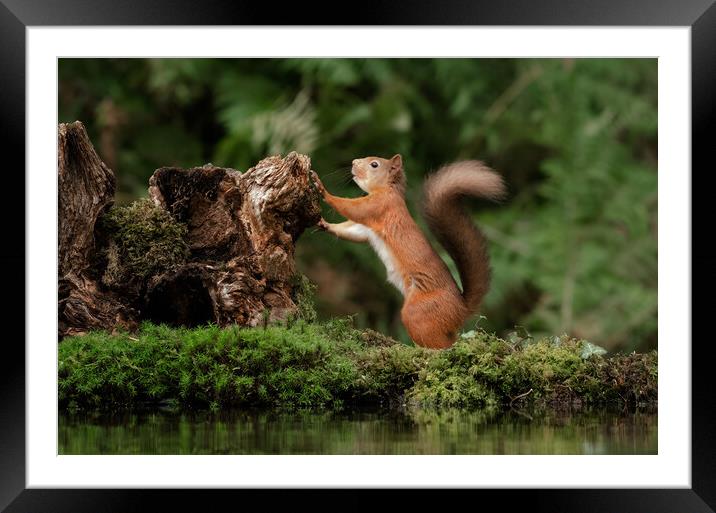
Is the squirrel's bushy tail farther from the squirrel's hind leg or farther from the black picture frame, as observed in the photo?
the black picture frame

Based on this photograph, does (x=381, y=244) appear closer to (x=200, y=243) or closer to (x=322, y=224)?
(x=322, y=224)

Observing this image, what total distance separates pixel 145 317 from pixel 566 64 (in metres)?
4.86

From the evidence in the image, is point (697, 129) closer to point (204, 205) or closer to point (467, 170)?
point (467, 170)

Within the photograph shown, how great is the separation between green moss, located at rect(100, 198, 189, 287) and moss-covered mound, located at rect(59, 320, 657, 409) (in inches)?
10.3

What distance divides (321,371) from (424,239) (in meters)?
1.02

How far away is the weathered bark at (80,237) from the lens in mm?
3465

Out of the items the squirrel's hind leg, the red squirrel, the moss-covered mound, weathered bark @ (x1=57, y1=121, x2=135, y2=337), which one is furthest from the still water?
the red squirrel

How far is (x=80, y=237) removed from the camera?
11.6 feet

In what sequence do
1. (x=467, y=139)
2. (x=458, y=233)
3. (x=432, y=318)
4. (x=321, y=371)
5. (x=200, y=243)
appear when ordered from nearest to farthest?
(x=321, y=371) < (x=200, y=243) < (x=432, y=318) < (x=458, y=233) < (x=467, y=139)

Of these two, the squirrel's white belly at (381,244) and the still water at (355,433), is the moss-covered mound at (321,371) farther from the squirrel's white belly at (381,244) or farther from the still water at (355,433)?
the squirrel's white belly at (381,244)

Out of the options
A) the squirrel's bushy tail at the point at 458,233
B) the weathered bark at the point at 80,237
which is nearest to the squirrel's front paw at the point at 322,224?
the squirrel's bushy tail at the point at 458,233
